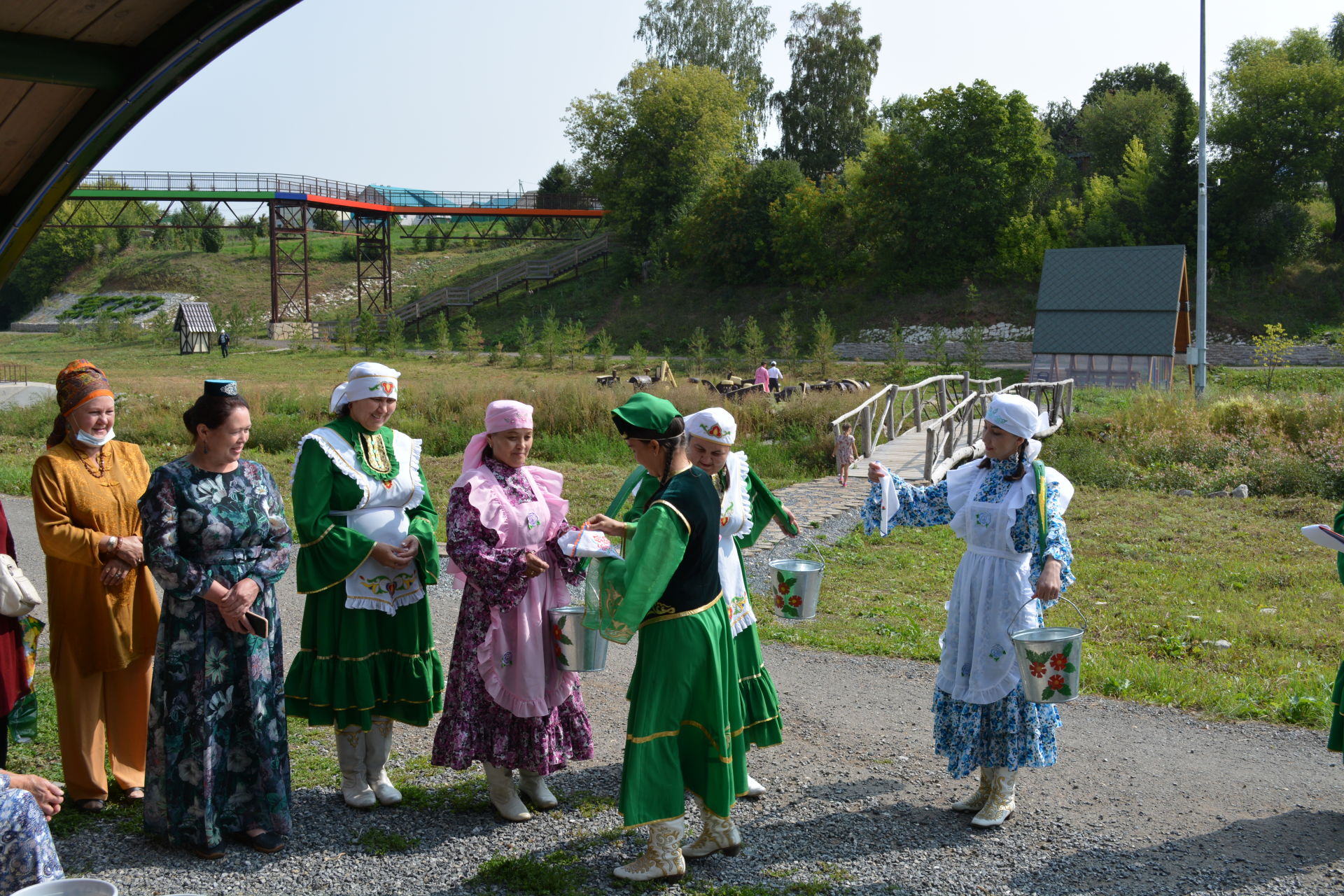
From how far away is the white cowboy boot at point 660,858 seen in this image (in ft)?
12.6

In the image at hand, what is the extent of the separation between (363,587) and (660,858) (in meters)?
1.60

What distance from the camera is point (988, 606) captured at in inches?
177

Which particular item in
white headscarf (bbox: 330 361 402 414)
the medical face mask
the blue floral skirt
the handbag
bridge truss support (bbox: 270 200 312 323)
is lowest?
the blue floral skirt

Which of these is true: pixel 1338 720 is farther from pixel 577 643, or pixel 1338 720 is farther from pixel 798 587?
pixel 577 643

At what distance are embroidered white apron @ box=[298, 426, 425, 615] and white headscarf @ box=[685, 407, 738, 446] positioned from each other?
1.24 metres

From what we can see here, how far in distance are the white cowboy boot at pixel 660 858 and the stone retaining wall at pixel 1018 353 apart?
2992 centimetres

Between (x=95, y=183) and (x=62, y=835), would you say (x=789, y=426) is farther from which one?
(x=95, y=183)

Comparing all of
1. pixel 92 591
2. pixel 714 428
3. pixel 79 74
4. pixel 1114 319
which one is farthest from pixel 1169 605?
pixel 1114 319

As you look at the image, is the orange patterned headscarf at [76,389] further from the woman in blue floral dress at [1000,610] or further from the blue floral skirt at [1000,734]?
the blue floral skirt at [1000,734]

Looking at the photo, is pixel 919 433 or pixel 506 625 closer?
pixel 506 625

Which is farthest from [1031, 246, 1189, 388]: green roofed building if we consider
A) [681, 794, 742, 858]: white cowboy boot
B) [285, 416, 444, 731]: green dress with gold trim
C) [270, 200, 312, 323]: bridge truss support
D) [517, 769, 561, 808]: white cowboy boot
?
[270, 200, 312, 323]: bridge truss support

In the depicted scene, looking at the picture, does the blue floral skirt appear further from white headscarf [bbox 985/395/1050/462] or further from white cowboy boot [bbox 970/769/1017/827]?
white headscarf [bbox 985/395/1050/462]

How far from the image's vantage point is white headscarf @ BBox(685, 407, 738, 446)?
440 centimetres

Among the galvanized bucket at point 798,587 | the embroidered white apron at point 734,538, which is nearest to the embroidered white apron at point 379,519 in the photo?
the embroidered white apron at point 734,538
